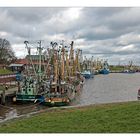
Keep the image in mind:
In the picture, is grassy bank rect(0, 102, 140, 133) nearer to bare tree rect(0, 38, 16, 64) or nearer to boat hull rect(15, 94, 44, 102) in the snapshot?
boat hull rect(15, 94, 44, 102)

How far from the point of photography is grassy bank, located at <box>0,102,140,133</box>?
16.0m

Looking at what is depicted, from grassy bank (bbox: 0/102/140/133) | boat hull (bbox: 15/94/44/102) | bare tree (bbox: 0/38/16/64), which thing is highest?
bare tree (bbox: 0/38/16/64)

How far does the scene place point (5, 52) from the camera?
11712cm

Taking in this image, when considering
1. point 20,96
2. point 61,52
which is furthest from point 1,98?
point 61,52

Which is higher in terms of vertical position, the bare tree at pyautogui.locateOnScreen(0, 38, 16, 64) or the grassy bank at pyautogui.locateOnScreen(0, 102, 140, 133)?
Answer: the bare tree at pyautogui.locateOnScreen(0, 38, 16, 64)

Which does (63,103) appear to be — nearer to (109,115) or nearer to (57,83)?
(57,83)

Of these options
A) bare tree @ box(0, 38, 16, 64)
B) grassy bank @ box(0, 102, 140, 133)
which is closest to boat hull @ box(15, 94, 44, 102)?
grassy bank @ box(0, 102, 140, 133)

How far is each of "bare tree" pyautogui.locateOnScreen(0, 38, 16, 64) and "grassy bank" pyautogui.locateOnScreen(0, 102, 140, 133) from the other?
9637 centimetres

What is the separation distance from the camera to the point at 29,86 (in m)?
48.8

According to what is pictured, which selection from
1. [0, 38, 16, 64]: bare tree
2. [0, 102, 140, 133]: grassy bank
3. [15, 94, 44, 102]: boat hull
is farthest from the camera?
[0, 38, 16, 64]: bare tree

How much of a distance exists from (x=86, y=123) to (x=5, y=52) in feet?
336

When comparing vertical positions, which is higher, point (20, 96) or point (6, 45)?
point (6, 45)

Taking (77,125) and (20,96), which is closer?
(77,125)
